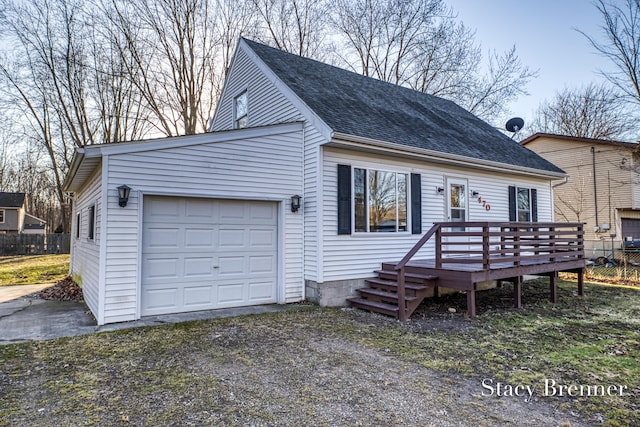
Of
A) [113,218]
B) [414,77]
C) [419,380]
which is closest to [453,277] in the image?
[419,380]

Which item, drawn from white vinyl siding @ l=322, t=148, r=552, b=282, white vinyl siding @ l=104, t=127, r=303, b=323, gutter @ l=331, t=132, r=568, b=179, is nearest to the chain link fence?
gutter @ l=331, t=132, r=568, b=179

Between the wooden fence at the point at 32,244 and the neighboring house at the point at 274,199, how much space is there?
14.4m

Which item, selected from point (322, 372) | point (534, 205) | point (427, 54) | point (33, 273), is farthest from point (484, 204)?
point (33, 273)

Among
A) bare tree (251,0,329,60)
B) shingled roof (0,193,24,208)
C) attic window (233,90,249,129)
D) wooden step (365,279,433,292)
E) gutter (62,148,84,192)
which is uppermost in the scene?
bare tree (251,0,329,60)

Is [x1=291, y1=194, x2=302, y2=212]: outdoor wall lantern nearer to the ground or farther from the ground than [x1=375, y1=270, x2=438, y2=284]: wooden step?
farther from the ground

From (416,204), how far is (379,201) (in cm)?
101

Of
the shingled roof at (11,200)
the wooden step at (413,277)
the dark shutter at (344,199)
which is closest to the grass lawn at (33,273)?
the dark shutter at (344,199)

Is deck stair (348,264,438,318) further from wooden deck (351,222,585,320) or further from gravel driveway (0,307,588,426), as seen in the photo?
gravel driveway (0,307,588,426)

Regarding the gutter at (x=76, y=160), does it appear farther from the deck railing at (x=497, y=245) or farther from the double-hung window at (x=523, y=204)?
the double-hung window at (x=523, y=204)

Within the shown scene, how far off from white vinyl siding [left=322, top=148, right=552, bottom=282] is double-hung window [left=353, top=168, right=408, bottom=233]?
0.14m

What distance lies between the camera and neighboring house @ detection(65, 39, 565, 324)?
226 inches

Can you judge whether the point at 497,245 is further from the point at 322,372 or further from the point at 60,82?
the point at 60,82

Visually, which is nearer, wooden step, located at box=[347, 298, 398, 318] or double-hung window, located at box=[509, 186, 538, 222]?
wooden step, located at box=[347, 298, 398, 318]

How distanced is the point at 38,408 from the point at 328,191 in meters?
5.12
